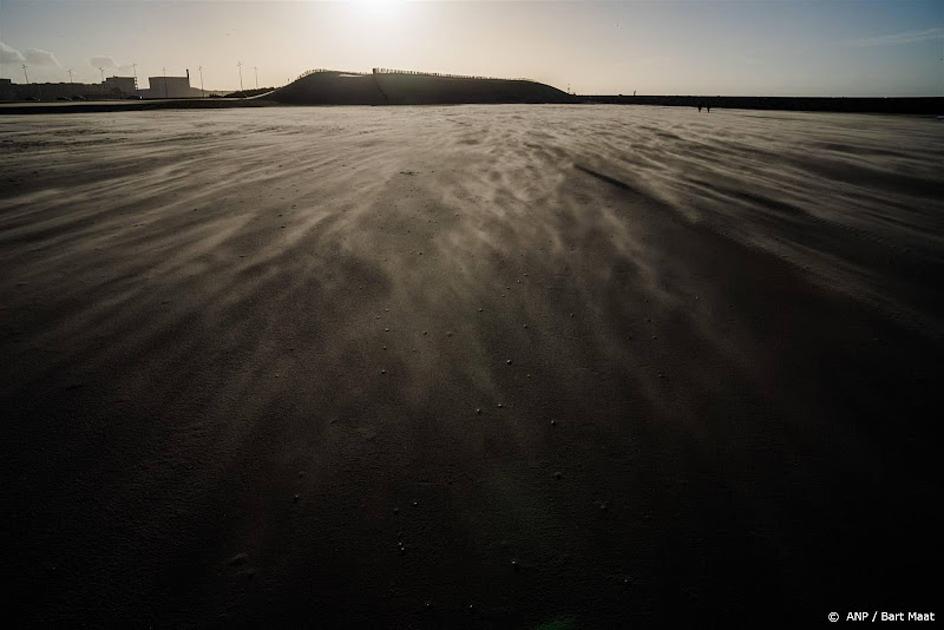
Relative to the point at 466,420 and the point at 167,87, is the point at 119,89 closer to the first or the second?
the point at 167,87

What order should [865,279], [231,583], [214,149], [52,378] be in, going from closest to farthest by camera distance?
[231,583] → [52,378] → [865,279] → [214,149]

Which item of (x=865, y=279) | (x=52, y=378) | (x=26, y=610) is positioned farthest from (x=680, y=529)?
(x=865, y=279)

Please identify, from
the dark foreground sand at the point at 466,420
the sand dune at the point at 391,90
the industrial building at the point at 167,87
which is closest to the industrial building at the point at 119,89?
the industrial building at the point at 167,87

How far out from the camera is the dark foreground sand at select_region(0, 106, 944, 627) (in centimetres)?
159

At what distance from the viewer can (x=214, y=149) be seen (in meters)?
11.2

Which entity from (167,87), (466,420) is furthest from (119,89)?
(466,420)

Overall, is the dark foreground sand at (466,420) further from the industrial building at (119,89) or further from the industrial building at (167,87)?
the industrial building at (167,87)

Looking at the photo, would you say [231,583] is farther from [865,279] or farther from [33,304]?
[865,279]

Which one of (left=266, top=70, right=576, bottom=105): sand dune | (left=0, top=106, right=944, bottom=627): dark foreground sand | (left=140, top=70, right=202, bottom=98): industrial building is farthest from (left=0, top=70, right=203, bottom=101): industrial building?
(left=0, top=106, right=944, bottom=627): dark foreground sand

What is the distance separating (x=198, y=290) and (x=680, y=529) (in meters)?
3.86

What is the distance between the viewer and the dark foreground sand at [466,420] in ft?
5.23

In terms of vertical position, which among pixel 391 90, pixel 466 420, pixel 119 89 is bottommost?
pixel 466 420

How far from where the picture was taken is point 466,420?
7.80ft

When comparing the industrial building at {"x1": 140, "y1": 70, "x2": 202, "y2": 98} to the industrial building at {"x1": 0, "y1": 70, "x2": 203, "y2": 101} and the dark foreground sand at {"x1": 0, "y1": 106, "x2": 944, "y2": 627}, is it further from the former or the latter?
the dark foreground sand at {"x1": 0, "y1": 106, "x2": 944, "y2": 627}
